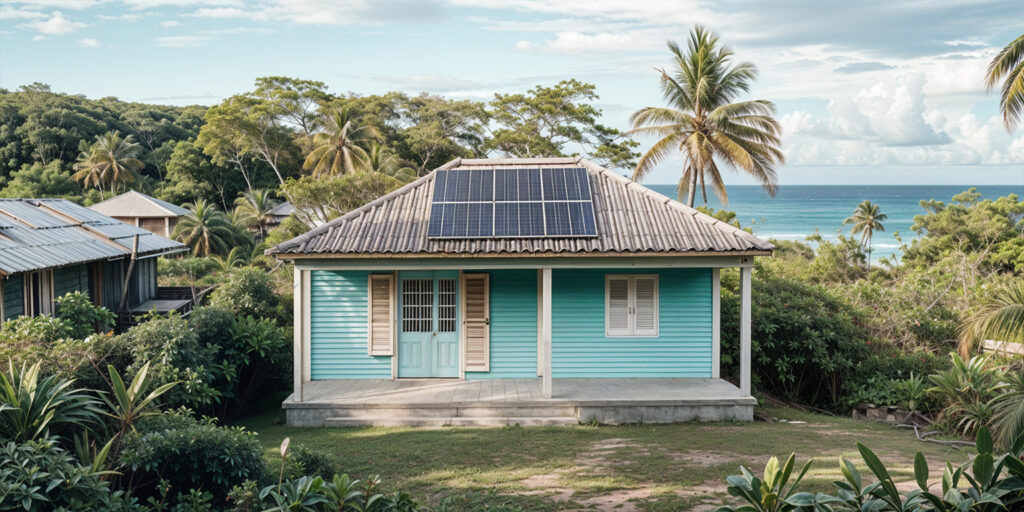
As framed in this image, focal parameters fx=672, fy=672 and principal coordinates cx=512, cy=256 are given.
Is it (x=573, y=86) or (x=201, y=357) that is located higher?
(x=573, y=86)

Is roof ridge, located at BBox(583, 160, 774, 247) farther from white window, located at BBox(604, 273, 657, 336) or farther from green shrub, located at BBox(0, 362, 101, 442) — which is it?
green shrub, located at BBox(0, 362, 101, 442)

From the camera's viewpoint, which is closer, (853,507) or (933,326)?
(853,507)

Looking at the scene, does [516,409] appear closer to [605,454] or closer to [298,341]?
[605,454]

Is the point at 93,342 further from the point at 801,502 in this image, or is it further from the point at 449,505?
the point at 801,502

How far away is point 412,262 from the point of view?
10773 millimetres

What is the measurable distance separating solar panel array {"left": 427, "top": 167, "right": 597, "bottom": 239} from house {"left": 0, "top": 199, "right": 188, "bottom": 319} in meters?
6.56

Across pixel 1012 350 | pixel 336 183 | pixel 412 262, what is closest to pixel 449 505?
pixel 412 262

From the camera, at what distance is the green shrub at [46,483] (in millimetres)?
4602

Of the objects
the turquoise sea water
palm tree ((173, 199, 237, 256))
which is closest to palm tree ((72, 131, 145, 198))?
palm tree ((173, 199, 237, 256))

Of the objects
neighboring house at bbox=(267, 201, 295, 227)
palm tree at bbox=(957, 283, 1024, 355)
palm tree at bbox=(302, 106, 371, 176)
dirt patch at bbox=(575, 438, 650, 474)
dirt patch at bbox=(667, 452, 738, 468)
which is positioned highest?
palm tree at bbox=(302, 106, 371, 176)

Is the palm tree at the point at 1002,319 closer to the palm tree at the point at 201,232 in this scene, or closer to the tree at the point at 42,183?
the palm tree at the point at 201,232

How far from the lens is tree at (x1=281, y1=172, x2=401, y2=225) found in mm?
25750

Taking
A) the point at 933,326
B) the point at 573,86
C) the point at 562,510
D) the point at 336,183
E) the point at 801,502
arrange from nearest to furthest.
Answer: the point at 801,502 < the point at 562,510 < the point at 933,326 < the point at 336,183 < the point at 573,86

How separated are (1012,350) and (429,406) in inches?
384
